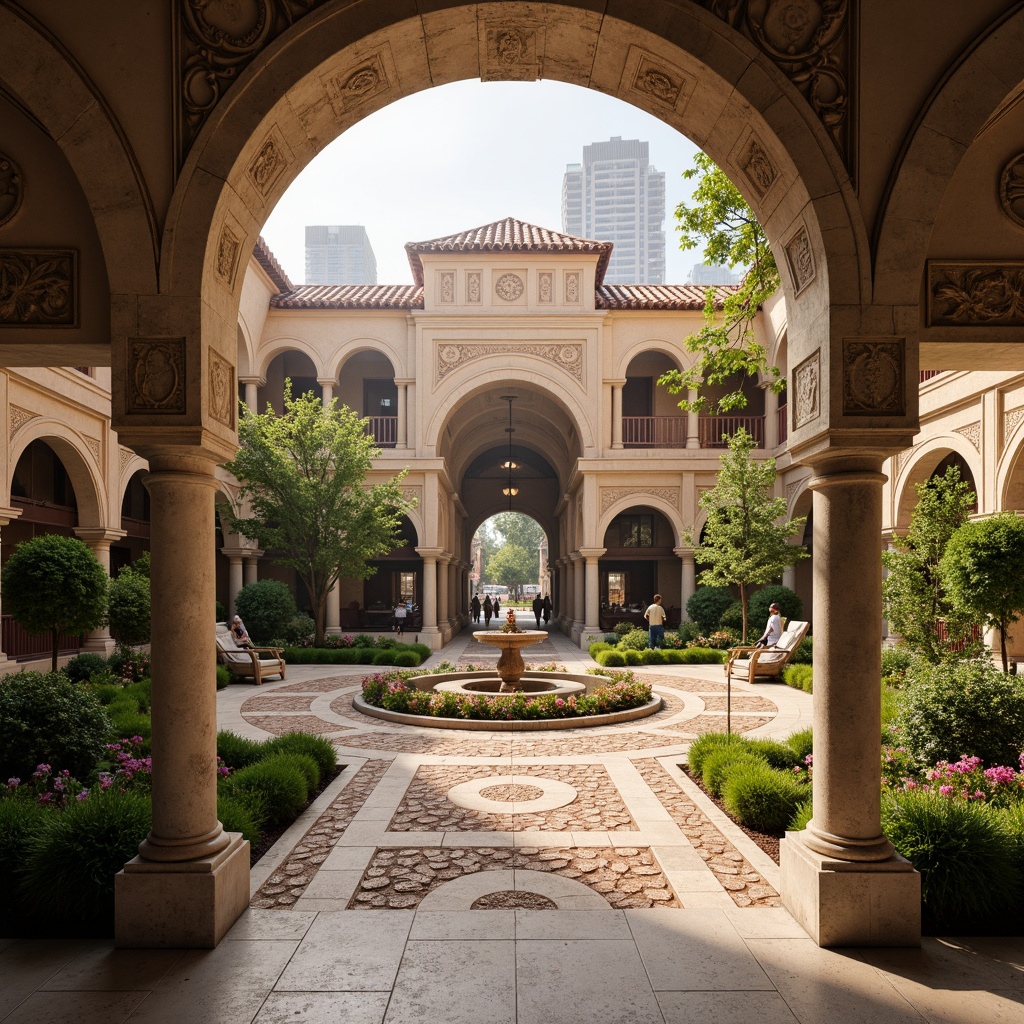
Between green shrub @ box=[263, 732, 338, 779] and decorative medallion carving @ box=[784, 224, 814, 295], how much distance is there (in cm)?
598

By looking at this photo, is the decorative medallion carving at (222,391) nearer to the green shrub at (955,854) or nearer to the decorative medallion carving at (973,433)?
the green shrub at (955,854)

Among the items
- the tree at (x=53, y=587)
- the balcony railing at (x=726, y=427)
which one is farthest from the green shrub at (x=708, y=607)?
the tree at (x=53, y=587)

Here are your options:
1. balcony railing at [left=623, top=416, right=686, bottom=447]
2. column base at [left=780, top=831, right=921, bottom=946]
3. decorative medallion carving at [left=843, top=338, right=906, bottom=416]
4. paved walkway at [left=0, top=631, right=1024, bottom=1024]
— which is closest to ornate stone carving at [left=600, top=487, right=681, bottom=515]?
balcony railing at [left=623, top=416, right=686, bottom=447]

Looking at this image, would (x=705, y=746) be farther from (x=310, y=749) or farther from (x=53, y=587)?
(x=53, y=587)

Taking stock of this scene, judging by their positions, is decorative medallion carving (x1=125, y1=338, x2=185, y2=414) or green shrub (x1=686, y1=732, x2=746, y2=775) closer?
decorative medallion carving (x1=125, y1=338, x2=185, y2=414)

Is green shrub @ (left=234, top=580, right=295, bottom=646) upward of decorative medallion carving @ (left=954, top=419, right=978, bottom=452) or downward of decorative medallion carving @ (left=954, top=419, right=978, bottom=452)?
downward

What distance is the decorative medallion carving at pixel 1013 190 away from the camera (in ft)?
14.1

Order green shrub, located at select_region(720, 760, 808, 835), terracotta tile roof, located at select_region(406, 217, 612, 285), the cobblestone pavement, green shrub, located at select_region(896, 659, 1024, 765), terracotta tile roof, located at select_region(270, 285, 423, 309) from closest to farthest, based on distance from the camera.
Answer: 1. the cobblestone pavement
2. green shrub, located at select_region(720, 760, 808, 835)
3. green shrub, located at select_region(896, 659, 1024, 765)
4. terracotta tile roof, located at select_region(406, 217, 612, 285)
5. terracotta tile roof, located at select_region(270, 285, 423, 309)

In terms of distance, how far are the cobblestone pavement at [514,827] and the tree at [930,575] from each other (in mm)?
2863

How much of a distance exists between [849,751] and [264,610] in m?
16.8

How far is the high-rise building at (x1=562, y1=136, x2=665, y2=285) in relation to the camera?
187 meters

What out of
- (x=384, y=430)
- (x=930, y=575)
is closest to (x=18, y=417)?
(x=384, y=430)

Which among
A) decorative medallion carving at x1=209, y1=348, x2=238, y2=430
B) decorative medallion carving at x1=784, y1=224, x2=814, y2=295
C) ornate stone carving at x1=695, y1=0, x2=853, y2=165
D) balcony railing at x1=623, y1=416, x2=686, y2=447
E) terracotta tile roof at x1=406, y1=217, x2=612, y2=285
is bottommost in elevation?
decorative medallion carving at x1=209, y1=348, x2=238, y2=430

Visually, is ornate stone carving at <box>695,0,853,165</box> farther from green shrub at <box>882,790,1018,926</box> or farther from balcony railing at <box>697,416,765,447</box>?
balcony railing at <box>697,416,765,447</box>
